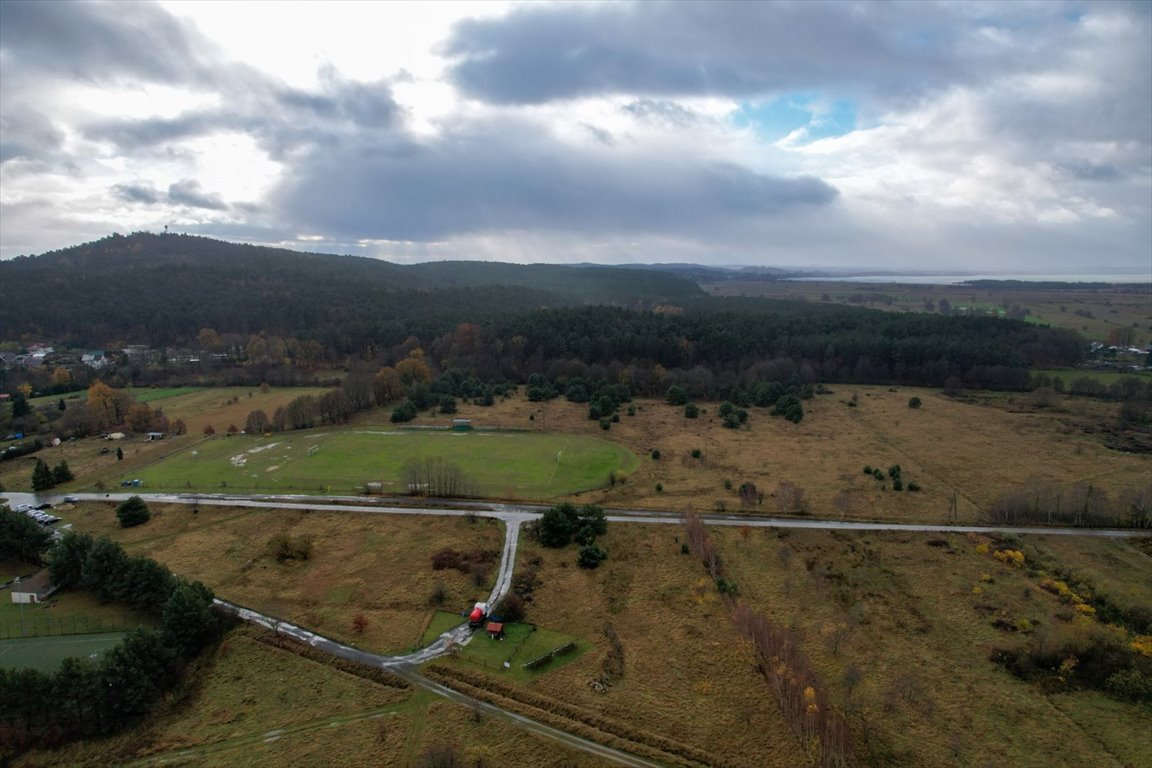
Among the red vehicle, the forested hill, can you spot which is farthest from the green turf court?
the forested hill

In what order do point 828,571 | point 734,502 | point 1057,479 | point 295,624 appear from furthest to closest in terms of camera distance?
point 1057,479 < point 734,502 < point 828,571 < point 295,624

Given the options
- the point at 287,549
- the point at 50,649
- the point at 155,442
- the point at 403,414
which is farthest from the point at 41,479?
the point at 403,414

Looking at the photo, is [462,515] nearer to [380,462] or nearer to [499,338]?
[380,462]

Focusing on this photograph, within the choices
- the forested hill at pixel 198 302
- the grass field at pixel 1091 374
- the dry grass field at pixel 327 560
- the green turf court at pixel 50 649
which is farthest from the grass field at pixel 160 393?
the grass field at pixel 1091 374

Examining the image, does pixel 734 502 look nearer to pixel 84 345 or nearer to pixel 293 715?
pixel 293 715

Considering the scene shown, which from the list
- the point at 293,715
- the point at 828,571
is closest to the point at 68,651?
the point at 293,715
